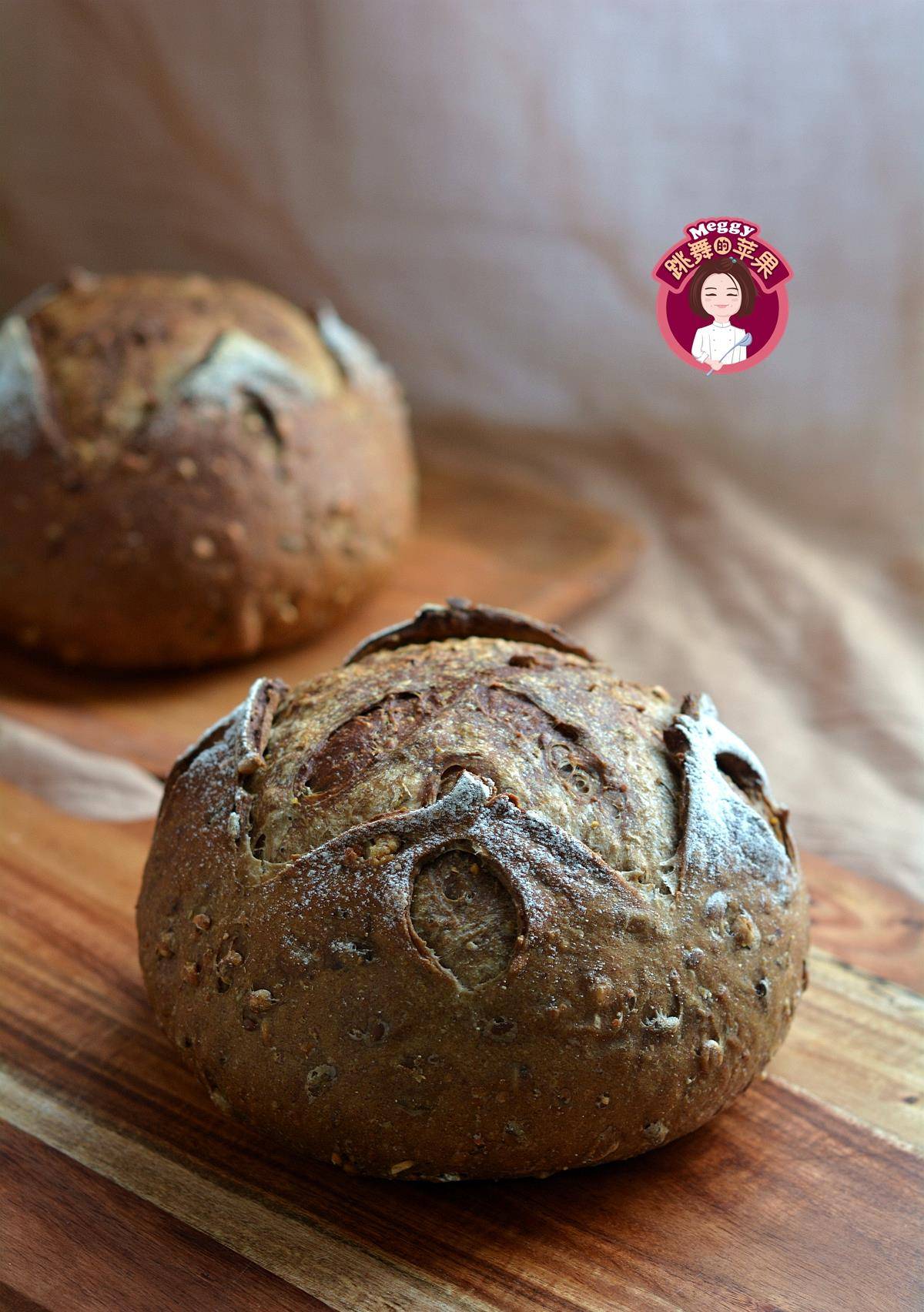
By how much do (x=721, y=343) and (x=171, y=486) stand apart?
1.39 meters

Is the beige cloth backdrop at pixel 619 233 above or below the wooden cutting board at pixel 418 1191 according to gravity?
above

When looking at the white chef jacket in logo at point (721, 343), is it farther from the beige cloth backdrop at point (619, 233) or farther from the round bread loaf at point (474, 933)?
the beige cloth backdrop at point (619, 233)

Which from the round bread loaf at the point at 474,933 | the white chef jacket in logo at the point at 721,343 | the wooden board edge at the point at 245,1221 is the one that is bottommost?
the wooden board edge at the point at 245,1221

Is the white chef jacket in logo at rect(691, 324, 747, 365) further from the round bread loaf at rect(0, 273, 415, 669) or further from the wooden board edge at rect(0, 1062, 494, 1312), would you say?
the round bread loaf at rect(0, 273, 415, 669)

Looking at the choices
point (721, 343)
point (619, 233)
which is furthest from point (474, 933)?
point (619, 233)

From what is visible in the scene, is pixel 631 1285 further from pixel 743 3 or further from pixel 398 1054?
pixel 743 3

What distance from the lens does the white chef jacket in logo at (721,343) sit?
117 cm

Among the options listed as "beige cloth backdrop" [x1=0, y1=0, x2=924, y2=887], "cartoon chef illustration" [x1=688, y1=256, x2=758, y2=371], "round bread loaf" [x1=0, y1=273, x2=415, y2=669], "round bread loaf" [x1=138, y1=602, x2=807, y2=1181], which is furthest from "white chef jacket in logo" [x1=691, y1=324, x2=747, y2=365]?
"round bread loaf" [x1=0, y1=273, x2=415, y2=669]

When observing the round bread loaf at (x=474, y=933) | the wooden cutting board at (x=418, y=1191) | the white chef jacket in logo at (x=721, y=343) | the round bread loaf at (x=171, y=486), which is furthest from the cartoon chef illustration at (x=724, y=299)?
the round bread loaf at (x=171, y=486)

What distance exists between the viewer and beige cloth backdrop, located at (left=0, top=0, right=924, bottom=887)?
7.55ft

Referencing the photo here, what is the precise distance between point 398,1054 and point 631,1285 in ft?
1.00

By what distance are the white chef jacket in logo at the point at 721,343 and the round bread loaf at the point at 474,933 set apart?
0.45 metres

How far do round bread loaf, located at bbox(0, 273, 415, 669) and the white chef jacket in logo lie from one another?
1347 mm

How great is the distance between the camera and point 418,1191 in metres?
1.40
